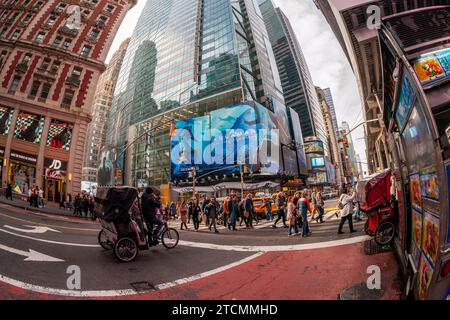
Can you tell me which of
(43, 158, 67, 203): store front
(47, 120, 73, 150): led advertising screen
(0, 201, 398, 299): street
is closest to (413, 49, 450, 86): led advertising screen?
(0, 201, 398, 299): street

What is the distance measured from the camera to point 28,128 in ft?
29.4

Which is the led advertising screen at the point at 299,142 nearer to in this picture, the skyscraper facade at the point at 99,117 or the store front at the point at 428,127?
the store front at the point at 428,127

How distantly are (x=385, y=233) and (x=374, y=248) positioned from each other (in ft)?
2.11

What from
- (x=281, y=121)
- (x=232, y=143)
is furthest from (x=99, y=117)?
(x=281, y=121)

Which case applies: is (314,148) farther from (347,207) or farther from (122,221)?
(122,221)

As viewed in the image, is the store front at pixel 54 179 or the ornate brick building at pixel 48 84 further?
the store front at pixel 54 179

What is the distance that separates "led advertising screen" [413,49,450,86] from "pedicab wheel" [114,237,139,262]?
18.3ft

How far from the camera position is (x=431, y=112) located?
147 cm

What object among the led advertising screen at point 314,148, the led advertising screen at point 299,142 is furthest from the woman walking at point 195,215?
the led advertising screen at point 314,148

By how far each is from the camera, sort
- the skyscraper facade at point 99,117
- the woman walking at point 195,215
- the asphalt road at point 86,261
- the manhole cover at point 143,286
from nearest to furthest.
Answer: the manhole cover at point 143,286
the asphalt road at point 86,261
the woman walking at point 195,215
the skyscraper facade at point 99,117

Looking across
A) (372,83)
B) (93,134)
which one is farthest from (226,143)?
(93,134)

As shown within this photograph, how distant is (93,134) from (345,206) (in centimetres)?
13141

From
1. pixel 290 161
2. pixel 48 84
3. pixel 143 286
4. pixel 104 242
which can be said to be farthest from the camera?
pixel 290 161

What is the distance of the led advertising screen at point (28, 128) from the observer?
8.29 m
